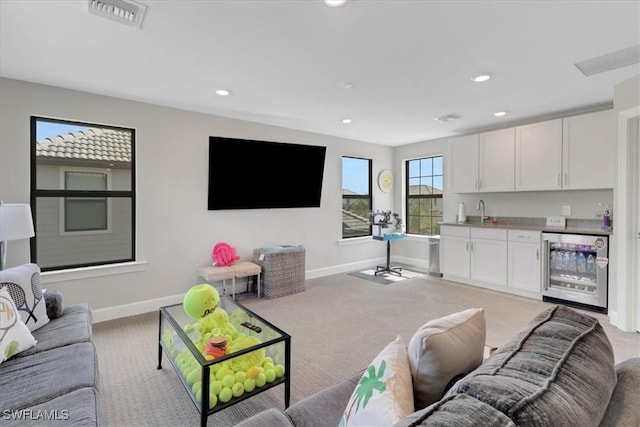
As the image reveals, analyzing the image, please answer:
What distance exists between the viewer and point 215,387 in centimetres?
164

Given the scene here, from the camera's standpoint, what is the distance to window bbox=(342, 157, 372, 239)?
5.68m

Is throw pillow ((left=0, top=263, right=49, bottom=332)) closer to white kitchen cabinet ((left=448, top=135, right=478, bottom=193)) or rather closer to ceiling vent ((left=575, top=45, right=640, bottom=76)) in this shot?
ceiling vent ((left=575, top=45, right=640, bottom=76))

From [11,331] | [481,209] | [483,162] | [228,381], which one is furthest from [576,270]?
[11,331]

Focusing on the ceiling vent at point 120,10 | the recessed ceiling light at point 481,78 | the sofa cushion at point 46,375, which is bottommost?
the sofa cushion at point 46,375

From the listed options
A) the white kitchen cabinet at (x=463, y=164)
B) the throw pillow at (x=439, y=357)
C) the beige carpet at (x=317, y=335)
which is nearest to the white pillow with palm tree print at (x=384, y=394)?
the throw pillow at (x=439, y=357)

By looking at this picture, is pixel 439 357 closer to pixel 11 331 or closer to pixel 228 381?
pixel 228 381

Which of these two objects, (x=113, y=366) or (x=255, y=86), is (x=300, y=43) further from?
(x=113, y=366)

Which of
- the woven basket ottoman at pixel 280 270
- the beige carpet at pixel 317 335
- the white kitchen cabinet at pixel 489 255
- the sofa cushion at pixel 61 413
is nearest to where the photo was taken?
the sofa cushion at pixel 61 413

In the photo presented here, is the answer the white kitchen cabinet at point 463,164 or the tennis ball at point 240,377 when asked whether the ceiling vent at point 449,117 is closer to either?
the white kitchen cabinet at point 463,164

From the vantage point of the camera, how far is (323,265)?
17.4 ft

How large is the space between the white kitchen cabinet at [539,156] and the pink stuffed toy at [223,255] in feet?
13.2

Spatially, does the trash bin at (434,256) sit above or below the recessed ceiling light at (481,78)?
below

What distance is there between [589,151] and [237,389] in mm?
4519

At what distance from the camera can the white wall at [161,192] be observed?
2912 millimetres
